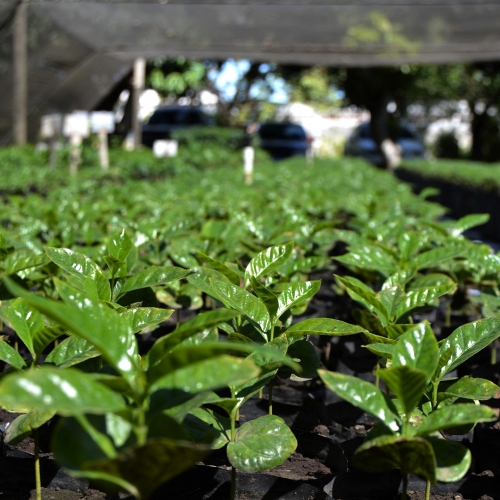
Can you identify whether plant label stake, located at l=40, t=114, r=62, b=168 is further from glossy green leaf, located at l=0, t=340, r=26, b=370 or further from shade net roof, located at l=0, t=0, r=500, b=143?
glossy green leaf, located at l=0, t=340, r=26, b=370

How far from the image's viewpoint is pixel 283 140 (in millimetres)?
23125

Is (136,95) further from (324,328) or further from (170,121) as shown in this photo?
(324,328)

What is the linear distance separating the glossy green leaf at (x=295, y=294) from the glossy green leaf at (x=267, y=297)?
2cm

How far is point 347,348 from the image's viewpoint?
2621mm

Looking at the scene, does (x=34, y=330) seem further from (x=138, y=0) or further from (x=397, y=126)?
(x=397, y=126)

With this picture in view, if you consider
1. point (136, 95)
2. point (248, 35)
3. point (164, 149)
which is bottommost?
point (164, 149)

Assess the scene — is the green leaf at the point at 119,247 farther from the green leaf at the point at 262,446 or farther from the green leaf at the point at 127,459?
the green leaf at the point at 127,459

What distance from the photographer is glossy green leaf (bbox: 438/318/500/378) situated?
4.75 feet

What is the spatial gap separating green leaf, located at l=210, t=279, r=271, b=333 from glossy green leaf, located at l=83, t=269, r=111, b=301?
0.77ft

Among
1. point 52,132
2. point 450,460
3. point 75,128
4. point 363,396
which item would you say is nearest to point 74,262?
point 363,396

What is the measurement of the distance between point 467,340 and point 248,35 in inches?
449

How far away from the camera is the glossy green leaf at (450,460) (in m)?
1.17

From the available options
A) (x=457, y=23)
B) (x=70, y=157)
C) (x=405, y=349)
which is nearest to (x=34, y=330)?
(x=405, y=349)

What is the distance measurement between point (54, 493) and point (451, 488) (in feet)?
2.95
